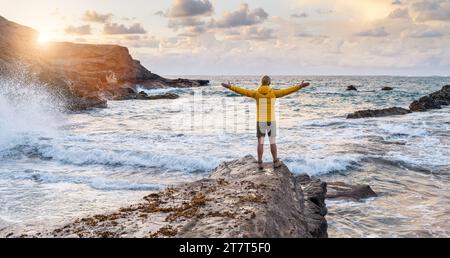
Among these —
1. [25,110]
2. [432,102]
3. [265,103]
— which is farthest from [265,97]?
[432,102]

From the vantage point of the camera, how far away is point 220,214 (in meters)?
5.29

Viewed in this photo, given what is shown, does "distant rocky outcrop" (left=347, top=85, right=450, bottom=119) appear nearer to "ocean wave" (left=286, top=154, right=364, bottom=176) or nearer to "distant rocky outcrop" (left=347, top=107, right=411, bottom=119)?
"distant rocky outcrop" (left=347, top=107, right=411, bottom=119)

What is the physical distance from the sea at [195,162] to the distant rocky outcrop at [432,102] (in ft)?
18.4

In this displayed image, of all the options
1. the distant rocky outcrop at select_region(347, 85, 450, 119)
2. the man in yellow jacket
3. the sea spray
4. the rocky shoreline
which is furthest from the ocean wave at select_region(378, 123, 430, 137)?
the sea spray

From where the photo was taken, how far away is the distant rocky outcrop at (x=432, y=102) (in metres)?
32.9

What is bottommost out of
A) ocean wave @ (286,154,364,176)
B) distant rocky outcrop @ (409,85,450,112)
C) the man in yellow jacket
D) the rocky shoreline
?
ocean wave @ (286,154,364,176)

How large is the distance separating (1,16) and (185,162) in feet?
230

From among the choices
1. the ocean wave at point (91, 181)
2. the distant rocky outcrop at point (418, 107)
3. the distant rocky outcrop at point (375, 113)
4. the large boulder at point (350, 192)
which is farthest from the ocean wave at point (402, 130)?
the ocean wave at point (91, 181)

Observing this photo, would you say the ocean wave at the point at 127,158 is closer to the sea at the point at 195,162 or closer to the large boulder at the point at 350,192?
the sea at the point at 195,162

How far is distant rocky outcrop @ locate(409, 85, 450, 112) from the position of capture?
108 ft

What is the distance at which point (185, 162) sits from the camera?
1435 centimetres

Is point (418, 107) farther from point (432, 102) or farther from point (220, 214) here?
point (220, 214)
